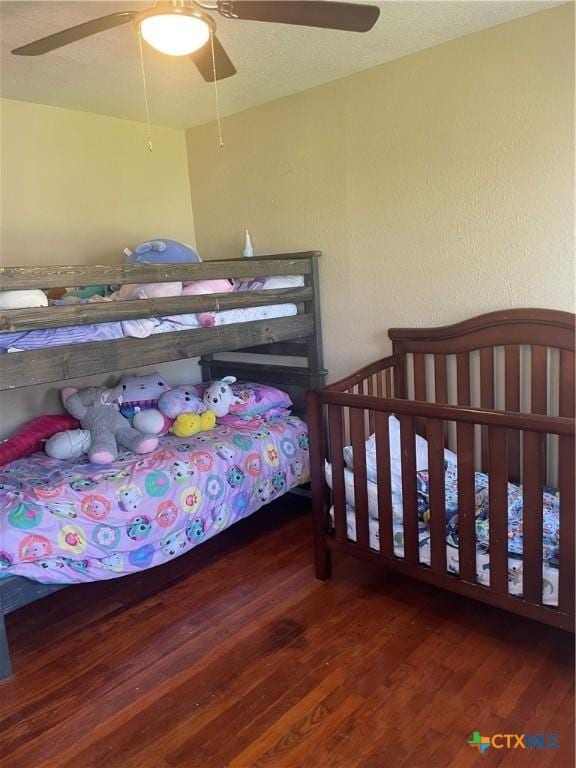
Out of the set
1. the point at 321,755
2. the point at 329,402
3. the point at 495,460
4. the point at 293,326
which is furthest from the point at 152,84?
the point at 321,755

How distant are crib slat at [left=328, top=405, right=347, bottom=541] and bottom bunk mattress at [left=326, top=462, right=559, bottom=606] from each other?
3 cm

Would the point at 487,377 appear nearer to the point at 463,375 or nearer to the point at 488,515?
the point at 463,375

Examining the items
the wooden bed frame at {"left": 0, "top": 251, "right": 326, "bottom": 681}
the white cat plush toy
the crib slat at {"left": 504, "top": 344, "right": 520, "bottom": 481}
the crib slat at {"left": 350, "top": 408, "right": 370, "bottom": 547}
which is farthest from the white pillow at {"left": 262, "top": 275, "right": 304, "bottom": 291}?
the crib slat at {"left": 504, "top": 344, "right": 520, "bottom": 481}

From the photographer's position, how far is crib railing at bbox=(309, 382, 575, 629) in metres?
1.66

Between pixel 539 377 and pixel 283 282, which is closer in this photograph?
pixel 539 377

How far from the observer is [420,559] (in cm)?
203

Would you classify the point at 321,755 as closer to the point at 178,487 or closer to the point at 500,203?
the point at 178,487

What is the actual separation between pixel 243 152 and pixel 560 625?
8.88 feet

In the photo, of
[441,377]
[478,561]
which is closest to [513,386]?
[441,377]

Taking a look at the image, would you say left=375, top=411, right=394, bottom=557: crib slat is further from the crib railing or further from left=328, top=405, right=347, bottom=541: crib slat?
left=328, top=405, right=347, bottom=541: crib slat

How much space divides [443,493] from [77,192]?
2373 millimetres

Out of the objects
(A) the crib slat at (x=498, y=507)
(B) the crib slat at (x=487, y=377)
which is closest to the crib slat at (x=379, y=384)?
(B) the crib slat at (x=487, y=377)

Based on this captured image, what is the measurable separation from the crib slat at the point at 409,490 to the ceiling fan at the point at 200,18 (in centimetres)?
121

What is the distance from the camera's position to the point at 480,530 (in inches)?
77.1
